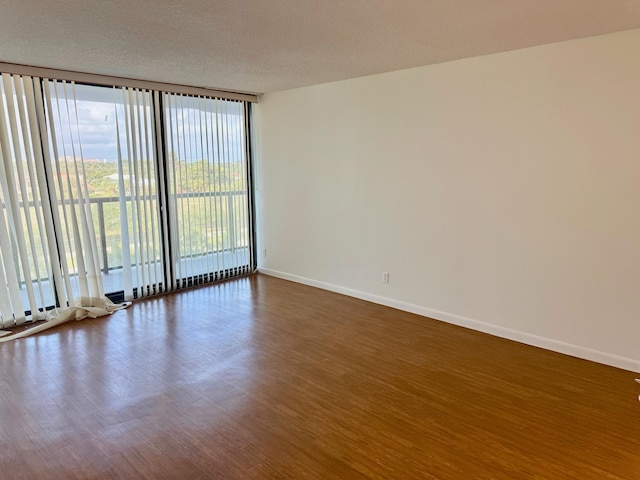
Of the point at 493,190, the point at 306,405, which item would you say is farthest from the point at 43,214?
the point at 493,190

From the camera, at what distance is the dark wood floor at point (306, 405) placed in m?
2.20

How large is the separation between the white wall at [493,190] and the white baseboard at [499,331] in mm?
13

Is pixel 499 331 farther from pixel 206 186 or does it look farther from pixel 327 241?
pixel 206 186

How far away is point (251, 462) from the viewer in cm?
221

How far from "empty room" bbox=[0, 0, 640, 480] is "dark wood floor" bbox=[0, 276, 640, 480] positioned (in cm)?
2

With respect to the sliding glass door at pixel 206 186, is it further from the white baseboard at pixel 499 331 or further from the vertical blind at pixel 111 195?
the white baseboard at pixel 499 331

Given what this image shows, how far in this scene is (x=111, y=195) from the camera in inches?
186

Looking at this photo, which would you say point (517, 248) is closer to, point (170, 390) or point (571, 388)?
point (571, 388)

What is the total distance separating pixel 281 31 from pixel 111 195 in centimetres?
294

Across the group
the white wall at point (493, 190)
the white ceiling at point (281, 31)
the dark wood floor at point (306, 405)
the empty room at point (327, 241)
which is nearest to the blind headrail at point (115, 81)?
the empty room at point (327, 241)

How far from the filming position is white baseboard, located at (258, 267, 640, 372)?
3.24 m

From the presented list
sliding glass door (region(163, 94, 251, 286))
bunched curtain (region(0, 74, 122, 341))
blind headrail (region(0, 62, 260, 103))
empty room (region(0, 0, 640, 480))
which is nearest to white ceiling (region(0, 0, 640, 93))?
empty room (region(0, 0, 640, 480))

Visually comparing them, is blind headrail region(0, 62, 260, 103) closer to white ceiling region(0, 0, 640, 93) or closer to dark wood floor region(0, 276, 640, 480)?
white ceiling region(0, 0, 640, 93)

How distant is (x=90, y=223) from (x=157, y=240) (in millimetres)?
794
